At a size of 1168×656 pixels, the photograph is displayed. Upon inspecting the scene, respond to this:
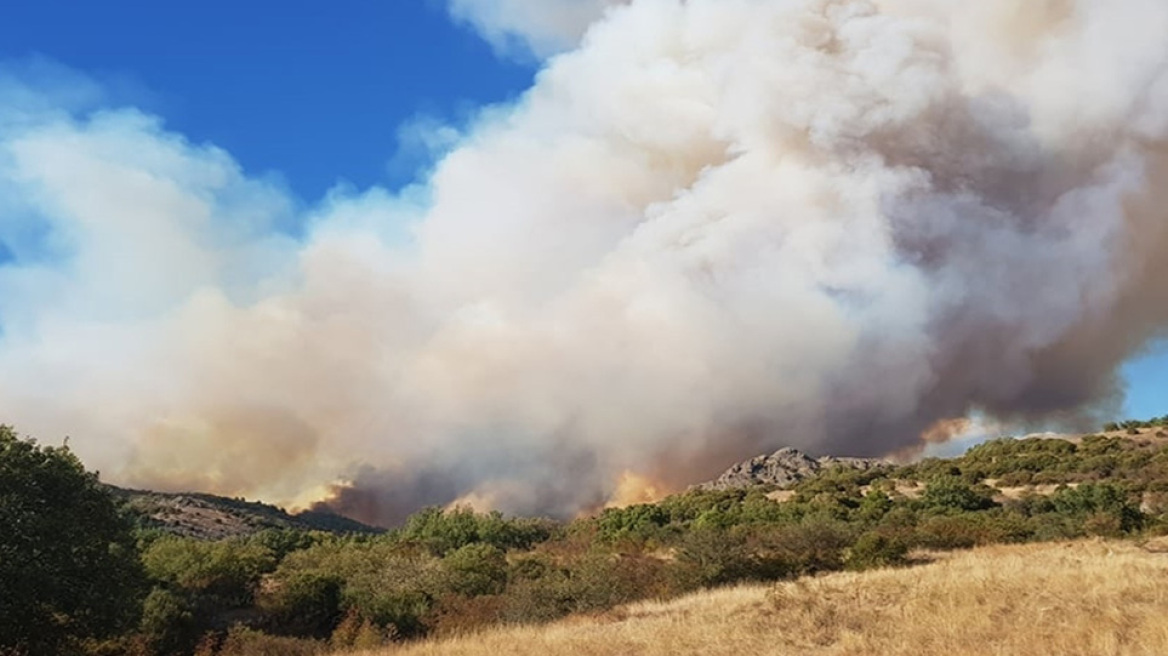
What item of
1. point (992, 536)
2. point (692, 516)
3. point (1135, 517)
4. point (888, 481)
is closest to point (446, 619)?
point (992, 536)

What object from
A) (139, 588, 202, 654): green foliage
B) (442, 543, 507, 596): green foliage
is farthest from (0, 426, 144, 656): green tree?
(442, 543, 507, 596): green foliage

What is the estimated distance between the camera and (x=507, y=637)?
71.4 ft

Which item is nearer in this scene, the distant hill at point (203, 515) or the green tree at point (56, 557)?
the green tree at point (56, 557)

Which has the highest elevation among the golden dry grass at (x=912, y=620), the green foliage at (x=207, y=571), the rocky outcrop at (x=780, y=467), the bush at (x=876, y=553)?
the rocky outcrop at (x=780, y=467)

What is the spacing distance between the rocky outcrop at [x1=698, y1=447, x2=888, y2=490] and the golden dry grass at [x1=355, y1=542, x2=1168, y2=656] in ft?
356

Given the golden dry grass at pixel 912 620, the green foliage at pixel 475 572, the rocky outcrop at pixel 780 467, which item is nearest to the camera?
the golden dry grass at pixel 912 620

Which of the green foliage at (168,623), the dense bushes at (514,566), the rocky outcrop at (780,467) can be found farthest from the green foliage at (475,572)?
the rocky outcrop at (780,467)

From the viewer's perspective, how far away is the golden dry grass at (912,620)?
45.1 feet

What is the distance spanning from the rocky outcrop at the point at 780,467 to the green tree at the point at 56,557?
11038cm

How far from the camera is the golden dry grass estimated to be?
1375 centimetres

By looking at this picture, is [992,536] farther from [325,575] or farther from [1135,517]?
[325,575]

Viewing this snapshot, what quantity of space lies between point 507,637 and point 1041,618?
12796 millimetres

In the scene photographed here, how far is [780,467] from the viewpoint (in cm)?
14312

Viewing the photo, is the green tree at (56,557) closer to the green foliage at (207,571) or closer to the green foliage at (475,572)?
the green foliage at (207,571)
